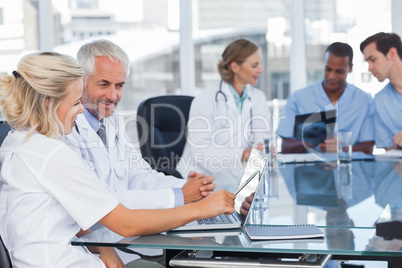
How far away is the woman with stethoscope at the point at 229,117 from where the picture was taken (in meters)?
2.96

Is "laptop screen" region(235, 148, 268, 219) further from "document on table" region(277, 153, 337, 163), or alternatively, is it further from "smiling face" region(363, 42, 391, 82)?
"smiling face" region(363, 42, 391, 82)

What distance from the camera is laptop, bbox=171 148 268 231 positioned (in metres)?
1.35

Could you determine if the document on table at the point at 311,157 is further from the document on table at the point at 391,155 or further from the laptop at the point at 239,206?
the laptop at the point at 239,206

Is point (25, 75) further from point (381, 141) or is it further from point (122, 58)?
point (381, 141)

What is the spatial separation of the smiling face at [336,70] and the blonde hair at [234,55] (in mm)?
520

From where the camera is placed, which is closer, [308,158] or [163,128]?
[308,158]

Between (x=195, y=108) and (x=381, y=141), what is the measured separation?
120cm

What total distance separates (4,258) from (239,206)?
66cm

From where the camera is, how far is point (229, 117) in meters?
3.16

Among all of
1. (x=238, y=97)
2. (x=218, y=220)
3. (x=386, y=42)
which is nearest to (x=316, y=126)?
(x=238, y=97)

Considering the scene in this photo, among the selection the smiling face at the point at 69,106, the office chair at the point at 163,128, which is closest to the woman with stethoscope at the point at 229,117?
the office chair at the point at 163,128

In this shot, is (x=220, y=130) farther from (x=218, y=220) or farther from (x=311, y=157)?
(x=218, y=220)

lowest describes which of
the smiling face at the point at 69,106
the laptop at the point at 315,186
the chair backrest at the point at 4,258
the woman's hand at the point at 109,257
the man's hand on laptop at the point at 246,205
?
the woman's hand at the point at 109,257

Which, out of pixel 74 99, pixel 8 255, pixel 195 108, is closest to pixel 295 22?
pixel 195 108
